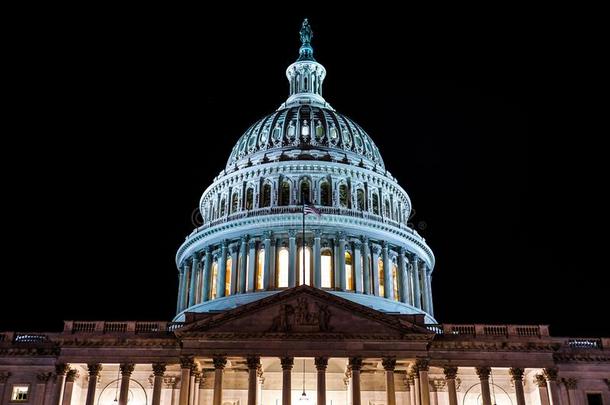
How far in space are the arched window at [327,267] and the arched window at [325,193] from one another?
6.67 meters

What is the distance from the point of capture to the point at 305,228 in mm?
72750

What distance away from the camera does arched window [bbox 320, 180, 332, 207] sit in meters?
77.1

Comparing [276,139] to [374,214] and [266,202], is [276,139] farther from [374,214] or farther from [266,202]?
[374,214]

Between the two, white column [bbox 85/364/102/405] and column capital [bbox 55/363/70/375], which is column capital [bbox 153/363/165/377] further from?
column capital [bbox 55/363/70/375]

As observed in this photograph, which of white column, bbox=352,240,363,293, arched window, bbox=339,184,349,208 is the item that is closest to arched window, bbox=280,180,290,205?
arched window, bbox=339,184,349,208

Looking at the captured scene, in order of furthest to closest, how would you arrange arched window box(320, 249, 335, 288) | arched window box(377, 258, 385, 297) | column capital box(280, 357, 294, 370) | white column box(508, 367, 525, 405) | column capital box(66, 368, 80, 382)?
arched window box(377, 258, 385, 297) < arched window box(320, 249, 335, 288) < column capital box(66, 368, 80, 382) < white column box(508, 367, 525, 405) < column capital box(280, 357, 294, 370)

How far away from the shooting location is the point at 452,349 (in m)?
52.5

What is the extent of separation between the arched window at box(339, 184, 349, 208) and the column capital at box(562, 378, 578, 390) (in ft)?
102

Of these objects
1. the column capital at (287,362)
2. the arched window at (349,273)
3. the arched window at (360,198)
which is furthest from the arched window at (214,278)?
the column capital at (287,362)

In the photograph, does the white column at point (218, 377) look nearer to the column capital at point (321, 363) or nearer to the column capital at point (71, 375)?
the column capital at point (321, 363)

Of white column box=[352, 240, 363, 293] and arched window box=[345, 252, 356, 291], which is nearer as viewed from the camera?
white column box=[352, 240, 363, 293]

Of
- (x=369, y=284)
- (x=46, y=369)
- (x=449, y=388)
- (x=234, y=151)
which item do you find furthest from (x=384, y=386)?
(x=234, y=151)

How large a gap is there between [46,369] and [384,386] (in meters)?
27.3

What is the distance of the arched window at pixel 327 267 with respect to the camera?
7111 cm
